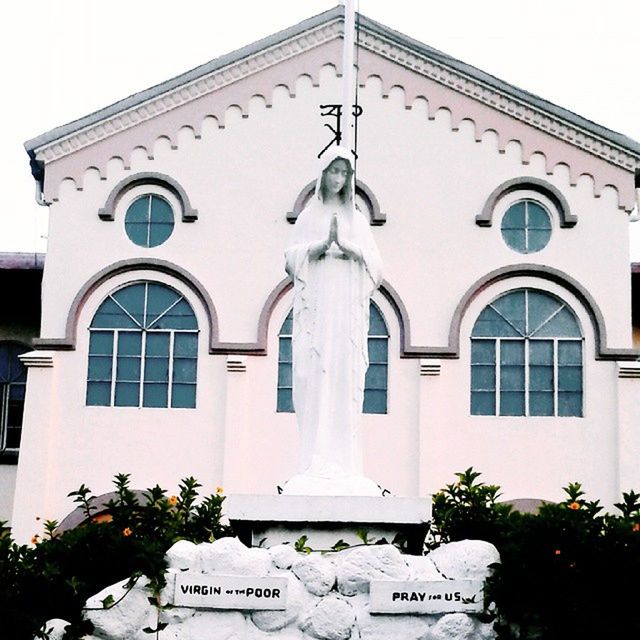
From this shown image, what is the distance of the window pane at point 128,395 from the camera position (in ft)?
84.4

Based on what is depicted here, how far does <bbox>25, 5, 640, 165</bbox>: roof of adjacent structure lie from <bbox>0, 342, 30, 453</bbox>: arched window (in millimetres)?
3848

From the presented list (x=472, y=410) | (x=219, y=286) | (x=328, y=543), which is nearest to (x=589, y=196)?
(x=472, y=410)

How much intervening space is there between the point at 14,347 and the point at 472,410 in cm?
885

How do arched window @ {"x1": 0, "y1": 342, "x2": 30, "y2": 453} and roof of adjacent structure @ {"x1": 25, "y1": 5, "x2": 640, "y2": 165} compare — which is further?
arched window @ {"x1": 0, "y1": 342, "x2": 30, "y2": 453}

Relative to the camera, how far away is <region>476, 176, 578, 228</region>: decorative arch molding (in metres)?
26.0

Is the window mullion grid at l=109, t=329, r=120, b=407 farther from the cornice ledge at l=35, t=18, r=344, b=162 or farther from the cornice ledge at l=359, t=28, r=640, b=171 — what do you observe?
the cornice ledge at l=359, t=28, r=640, b=171

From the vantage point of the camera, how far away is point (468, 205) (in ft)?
85.8

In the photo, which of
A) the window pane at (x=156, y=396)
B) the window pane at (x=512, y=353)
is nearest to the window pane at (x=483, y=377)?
the window pane at (x=512, y=353)

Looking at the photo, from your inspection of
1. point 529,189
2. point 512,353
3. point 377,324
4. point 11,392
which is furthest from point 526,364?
point 11,392

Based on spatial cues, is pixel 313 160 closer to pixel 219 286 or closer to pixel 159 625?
pixel 219 286

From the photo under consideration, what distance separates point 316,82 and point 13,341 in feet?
24.7

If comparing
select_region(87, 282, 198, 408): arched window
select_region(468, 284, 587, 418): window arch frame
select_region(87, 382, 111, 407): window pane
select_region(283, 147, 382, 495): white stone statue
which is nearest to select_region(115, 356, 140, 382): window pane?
select_region(87, 282, 198, 408): arched window

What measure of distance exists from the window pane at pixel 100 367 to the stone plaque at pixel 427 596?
16605mm

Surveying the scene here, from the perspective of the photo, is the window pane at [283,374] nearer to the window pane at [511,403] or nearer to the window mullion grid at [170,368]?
the window mullion grid at [170,368]
